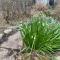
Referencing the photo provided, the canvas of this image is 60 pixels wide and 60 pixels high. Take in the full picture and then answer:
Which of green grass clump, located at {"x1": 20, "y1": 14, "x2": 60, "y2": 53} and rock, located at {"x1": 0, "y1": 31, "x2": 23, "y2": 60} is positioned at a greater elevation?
green grass clump, located at {"x1": 20, "y1": 14, "x2": 60, "y2": 53}

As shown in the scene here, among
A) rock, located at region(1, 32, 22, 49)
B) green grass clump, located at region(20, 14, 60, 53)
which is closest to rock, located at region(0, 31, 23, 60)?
rock, located at region(1, 32, 22, 49)

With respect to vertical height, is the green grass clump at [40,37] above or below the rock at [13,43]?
above

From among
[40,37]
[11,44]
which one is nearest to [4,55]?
[11,44]

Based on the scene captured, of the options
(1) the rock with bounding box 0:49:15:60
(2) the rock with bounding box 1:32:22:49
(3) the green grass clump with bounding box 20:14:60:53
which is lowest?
(1) the rock with bounding box 0:49:15:60

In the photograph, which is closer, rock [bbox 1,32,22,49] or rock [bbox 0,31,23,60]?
rock [bbox 0,31,23,60]

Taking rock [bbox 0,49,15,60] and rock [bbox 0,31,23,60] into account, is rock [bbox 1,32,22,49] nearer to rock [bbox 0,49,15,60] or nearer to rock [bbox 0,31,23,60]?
rock [bbox 0,31,23,60]

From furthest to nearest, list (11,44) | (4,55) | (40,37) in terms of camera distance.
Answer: (11,44) < (40,37) < (4,55)

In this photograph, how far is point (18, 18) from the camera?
9.27 m

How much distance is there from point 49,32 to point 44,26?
0.18 m

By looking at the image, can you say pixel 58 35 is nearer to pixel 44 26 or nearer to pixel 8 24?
pixel 44 26

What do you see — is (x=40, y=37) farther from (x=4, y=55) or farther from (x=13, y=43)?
(x=4, y=55)

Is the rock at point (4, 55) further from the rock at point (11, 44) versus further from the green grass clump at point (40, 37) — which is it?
the green grass clump at point (40, 37)

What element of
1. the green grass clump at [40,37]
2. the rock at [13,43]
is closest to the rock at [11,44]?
the rock at [13,43]

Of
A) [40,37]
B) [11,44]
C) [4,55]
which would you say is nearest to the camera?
[4,55]
